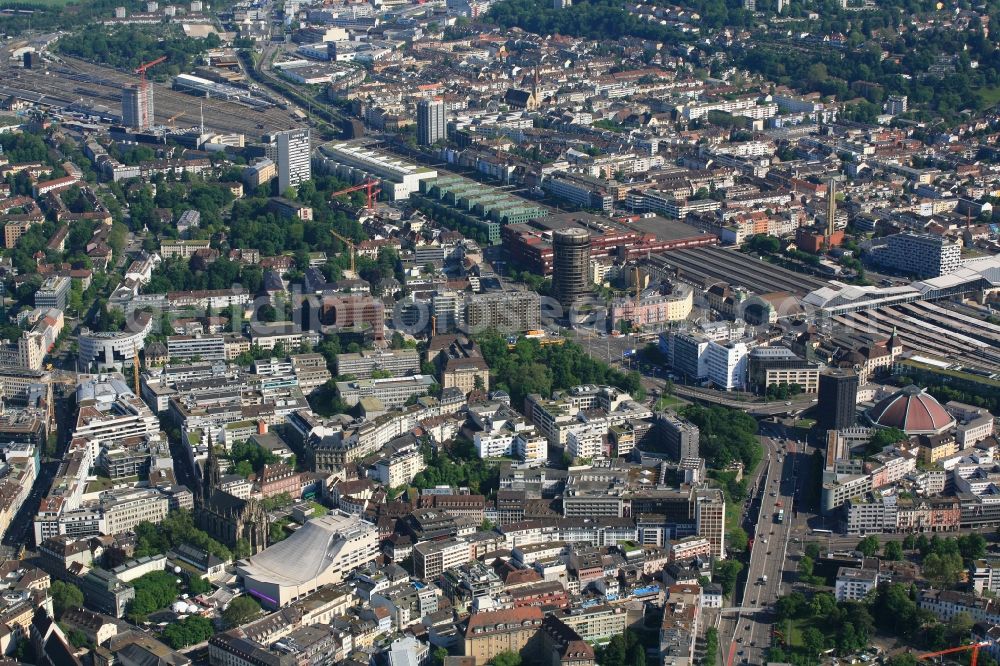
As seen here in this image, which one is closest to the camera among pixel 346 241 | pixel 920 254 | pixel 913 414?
pixel 913 414

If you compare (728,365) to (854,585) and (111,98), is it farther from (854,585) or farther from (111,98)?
(111,98)

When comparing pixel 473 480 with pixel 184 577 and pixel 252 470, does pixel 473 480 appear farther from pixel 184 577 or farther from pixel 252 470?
pixel 184 577

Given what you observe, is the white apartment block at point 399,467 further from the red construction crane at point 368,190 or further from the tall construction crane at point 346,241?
the red construction crane at point 368,190

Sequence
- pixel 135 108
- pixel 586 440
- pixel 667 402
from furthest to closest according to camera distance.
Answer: pixel 135 108 < pixel 667 402 < pixel 586 440

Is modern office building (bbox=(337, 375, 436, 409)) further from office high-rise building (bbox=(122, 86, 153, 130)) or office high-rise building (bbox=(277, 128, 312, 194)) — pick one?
office high-rise building (bbox=(122, 86, 153, 130))

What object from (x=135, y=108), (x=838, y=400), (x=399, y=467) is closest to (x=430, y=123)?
(x=135, y=108)

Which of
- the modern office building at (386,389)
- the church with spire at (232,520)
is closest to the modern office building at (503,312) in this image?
the modern office building at (386,389)

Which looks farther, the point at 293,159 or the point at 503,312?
the point at 293,159

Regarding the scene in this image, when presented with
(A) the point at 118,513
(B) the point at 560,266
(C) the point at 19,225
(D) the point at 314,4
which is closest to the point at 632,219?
(B) the point at 560,266
